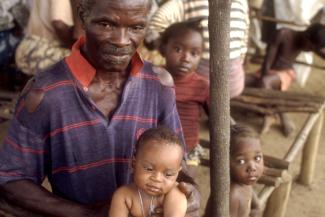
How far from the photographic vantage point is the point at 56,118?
1.78m

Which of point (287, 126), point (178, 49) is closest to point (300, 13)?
point (287, 126)

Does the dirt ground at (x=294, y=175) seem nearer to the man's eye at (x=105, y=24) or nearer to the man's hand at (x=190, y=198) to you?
Answer: the man's hand at (x=190, y=198)

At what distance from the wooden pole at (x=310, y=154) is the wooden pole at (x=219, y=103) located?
246 centimetres

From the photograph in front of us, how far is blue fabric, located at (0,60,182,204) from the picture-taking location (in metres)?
1.76

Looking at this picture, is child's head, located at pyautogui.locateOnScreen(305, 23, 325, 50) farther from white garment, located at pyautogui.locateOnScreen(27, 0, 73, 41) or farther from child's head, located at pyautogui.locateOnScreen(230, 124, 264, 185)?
child's head, located at pyautogui.locateOnScreen(230, 124, 264, 185)

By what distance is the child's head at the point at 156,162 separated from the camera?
68.2 inches

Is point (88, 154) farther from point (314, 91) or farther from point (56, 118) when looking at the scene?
point (314, 91)

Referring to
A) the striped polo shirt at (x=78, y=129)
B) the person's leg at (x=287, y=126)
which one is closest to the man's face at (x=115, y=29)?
the striped polo shirt at (x=78, y=129)

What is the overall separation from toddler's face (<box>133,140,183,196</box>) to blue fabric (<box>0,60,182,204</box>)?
17 centimetres

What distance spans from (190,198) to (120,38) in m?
0.62

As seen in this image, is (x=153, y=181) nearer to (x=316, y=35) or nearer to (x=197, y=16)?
(x=197, y=16)

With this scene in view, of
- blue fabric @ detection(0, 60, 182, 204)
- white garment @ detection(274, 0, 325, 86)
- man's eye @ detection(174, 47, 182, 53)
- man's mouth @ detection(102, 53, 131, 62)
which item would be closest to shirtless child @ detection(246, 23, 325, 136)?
white garment @ detection(274, 0, 325, 86)

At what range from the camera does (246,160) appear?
237cm

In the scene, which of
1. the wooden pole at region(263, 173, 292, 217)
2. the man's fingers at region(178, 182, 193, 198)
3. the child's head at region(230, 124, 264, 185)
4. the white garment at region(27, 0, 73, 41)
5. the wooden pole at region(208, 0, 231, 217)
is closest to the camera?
the wooden pole at region(208, 0, 231, 217)
